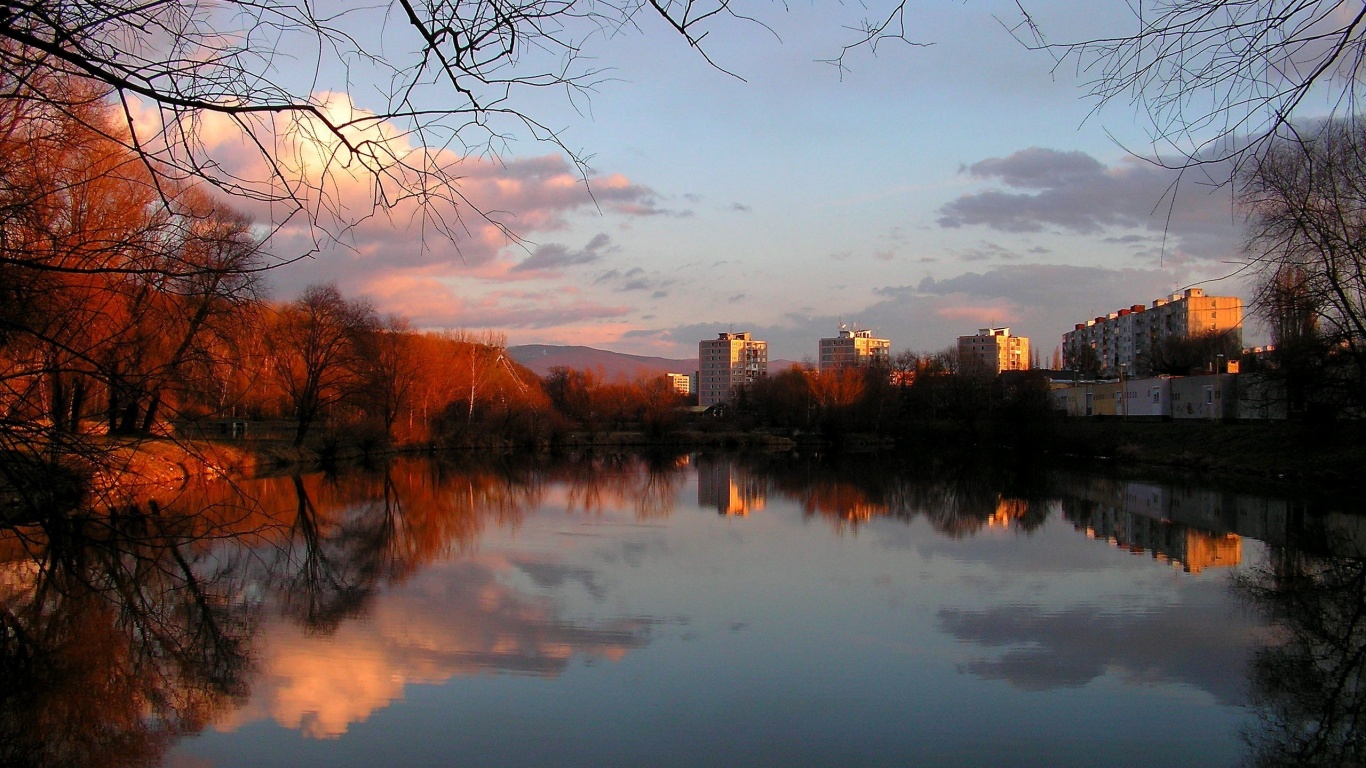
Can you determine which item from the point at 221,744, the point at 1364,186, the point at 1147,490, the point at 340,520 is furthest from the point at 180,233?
the point at 1147,490

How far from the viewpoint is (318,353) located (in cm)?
2714

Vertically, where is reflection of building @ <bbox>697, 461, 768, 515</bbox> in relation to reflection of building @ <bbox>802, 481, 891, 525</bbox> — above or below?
below

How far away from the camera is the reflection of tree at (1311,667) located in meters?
4.24

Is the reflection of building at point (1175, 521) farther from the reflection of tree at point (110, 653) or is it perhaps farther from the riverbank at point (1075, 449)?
→ the reflection of tree at point (110, 653)

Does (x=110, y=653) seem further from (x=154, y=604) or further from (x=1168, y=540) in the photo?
(x=1168, y=540)

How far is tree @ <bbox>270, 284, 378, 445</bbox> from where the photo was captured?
26.7m

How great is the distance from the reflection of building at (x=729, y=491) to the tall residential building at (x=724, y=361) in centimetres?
9971

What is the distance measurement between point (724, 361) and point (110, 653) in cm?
12327

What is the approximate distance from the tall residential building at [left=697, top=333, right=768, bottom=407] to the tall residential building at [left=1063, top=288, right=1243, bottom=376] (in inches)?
1802

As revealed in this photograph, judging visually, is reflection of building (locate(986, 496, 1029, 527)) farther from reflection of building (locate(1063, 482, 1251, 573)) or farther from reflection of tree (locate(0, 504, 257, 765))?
reflection of tree (locate(0, 504, 257, 765))

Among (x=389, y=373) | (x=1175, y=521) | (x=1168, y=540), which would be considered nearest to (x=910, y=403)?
(x=389, y=373)

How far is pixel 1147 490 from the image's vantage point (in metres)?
19.1

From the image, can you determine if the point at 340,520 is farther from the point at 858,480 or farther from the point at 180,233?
the point at 858,480

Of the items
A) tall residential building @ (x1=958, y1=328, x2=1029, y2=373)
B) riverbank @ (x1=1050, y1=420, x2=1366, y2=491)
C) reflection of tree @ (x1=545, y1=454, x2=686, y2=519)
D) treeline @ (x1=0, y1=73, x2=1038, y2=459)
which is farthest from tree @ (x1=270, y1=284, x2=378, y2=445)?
tall residential building @ (x1=958, y1=328, x2=1029, y2=373)
